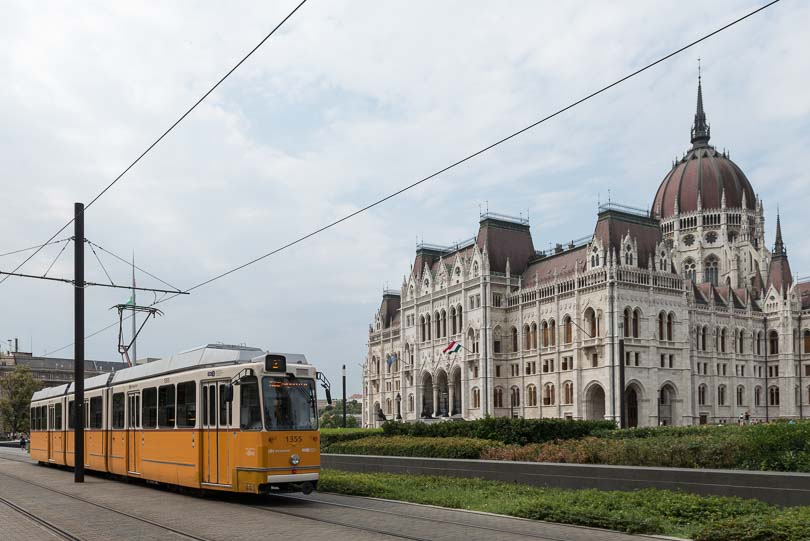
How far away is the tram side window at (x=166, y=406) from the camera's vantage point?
19.5 metres

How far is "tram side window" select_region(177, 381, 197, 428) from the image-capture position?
18.4 m

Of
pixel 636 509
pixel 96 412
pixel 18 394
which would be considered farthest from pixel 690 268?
pixel 636 509

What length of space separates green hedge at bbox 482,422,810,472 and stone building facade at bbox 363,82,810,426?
→ 38473 millimetres

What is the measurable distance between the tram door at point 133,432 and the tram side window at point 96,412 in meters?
3.27

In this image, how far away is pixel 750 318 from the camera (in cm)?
8819

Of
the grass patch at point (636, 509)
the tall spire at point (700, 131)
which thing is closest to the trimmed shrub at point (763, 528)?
the grass patch at point (636, 509)

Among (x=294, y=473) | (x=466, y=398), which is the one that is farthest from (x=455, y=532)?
(x=466, y=398)

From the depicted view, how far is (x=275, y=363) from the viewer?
16734 mm

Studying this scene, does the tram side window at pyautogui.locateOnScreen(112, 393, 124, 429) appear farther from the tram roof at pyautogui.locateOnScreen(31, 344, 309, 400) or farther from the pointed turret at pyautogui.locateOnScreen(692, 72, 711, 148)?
the pointed turret at pyautogui.locateOnScreen(692, 72, 711, 148)

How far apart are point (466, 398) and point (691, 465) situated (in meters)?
67.4

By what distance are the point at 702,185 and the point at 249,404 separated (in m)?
94.5

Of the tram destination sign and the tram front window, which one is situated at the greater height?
the tram destination sign

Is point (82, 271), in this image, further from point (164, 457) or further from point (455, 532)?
point (455, 532)

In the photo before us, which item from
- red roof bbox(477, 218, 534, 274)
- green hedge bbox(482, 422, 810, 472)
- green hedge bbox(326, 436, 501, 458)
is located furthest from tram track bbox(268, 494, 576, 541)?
red roof bbox(477, 218, 534, 274)
